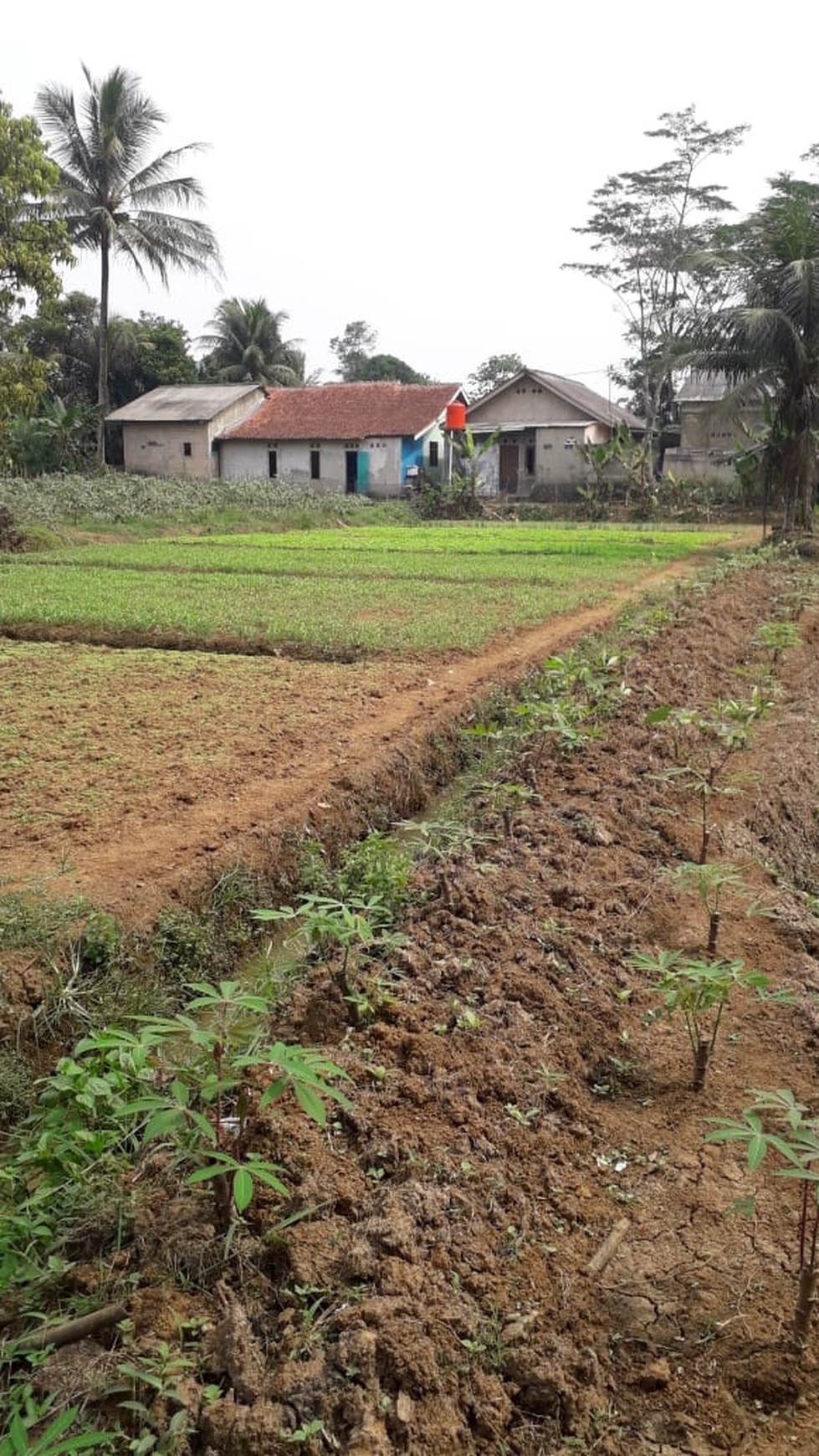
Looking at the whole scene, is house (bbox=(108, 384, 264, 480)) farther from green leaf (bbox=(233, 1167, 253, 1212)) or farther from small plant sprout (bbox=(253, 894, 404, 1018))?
green leaf (bbox=(233, 1167, 253, 1212))

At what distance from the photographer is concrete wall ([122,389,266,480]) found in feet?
124

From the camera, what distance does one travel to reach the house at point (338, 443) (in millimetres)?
38188

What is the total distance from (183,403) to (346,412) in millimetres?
5653

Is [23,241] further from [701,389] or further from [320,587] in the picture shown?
[701,389]

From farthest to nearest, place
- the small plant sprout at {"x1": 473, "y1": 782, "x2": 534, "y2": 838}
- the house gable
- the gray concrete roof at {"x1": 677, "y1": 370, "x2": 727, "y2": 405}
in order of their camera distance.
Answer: the gray concrete roof at {"x1": 677, "y1": 370, "x2": 727, "y2": 405}
the house gable
the small plant sprout at {"x1": 473, "y1": 782, "x2": 534, "y2": 838}

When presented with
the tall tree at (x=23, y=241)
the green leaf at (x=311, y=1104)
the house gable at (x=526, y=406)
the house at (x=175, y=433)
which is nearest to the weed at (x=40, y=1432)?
the green leaf at (x=311, y=1104)

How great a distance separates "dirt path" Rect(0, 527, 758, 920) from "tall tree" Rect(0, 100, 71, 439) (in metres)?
12.2

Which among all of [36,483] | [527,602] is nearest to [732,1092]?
[527,602]

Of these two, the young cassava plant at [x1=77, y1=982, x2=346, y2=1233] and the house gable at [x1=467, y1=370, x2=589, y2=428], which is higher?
the house gable at [x1=467, y1=370, x2=589, y2=428]

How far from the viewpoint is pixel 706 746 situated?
26.5ft

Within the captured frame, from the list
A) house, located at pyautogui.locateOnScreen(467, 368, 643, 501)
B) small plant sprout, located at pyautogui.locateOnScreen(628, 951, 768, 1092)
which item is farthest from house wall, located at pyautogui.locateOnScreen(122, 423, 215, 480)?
small plant sprout, located at pyautogui.locateOnScreen(628, 951, 768, 1092)

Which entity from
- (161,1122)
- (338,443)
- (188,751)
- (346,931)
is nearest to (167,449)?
(338,443)

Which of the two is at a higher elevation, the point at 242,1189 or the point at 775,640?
the point at 775,640

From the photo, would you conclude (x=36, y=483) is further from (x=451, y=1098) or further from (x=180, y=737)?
(x=451, y=1098)
